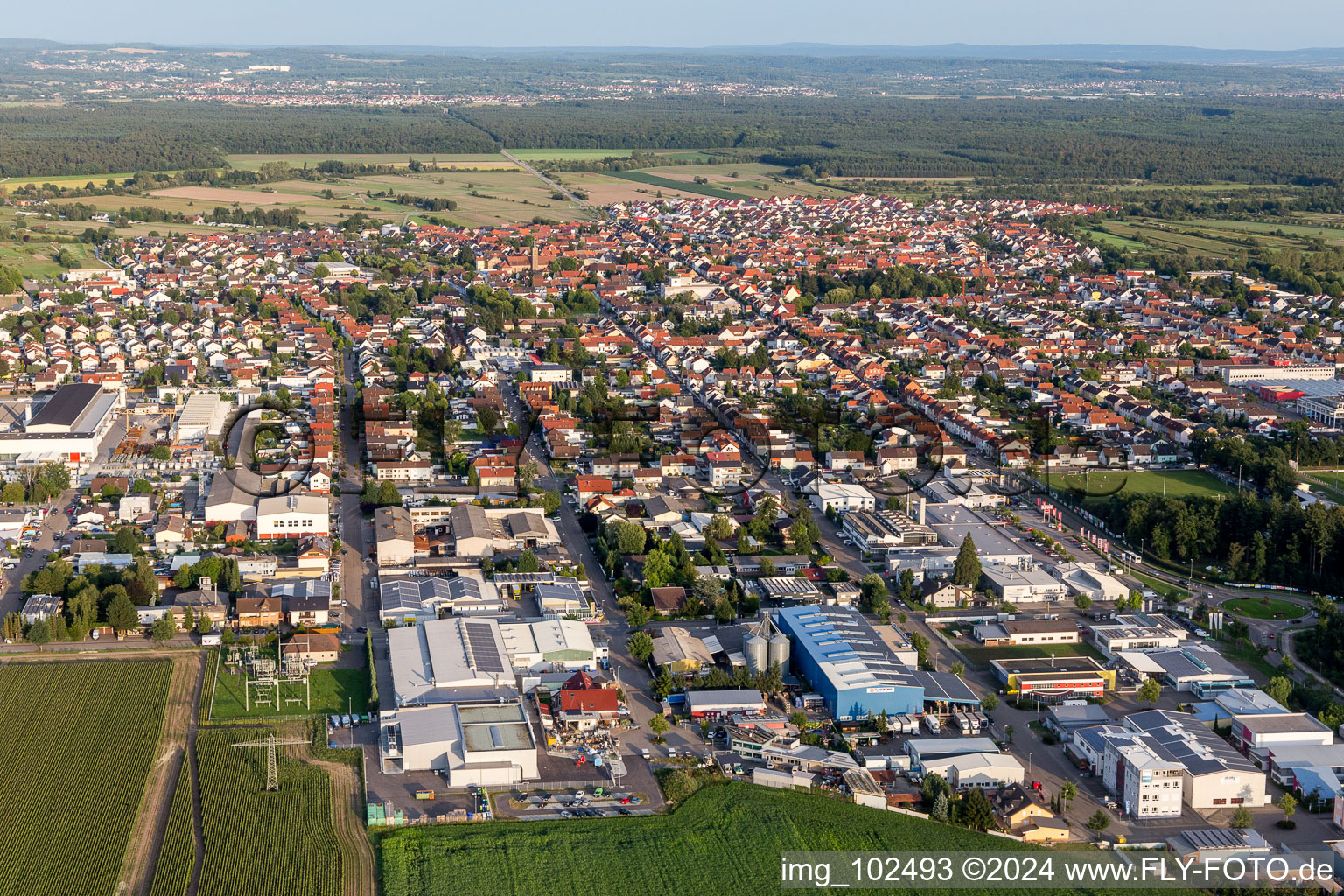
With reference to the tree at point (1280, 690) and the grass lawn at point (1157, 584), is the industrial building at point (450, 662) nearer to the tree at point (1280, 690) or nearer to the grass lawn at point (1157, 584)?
the tree at point (1280, 690)

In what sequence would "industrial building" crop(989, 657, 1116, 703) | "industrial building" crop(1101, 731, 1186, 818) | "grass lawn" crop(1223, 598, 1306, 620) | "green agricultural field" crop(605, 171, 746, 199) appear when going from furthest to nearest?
"green agricultural field" crop(605, 171, 746, 199) → "grass lawn" crop(1223, 598, 1306, 620) → "industrial building" crop(989, 657, 1116, 703) → "industrial building" crop(1101, 731, 1186, 818)

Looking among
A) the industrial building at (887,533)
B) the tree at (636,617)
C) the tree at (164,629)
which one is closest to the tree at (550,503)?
the tree at (636,617)

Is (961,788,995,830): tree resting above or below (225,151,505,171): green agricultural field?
below

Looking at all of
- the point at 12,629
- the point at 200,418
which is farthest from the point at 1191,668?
the point at 200,418

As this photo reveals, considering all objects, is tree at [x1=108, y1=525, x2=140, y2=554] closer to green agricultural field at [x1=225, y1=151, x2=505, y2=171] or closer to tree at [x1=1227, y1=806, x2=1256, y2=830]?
tree at [x1=1227, y1=806, x2=1256, y2=830]

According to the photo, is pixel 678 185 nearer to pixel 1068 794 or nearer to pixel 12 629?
pixel 12 629

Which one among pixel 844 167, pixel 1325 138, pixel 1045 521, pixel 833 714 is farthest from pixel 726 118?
pixel 833 714

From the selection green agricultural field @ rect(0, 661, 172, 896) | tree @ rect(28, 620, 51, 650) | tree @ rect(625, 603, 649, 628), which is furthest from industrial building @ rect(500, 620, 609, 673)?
tree @ rect(28, 620, 51, 650)
